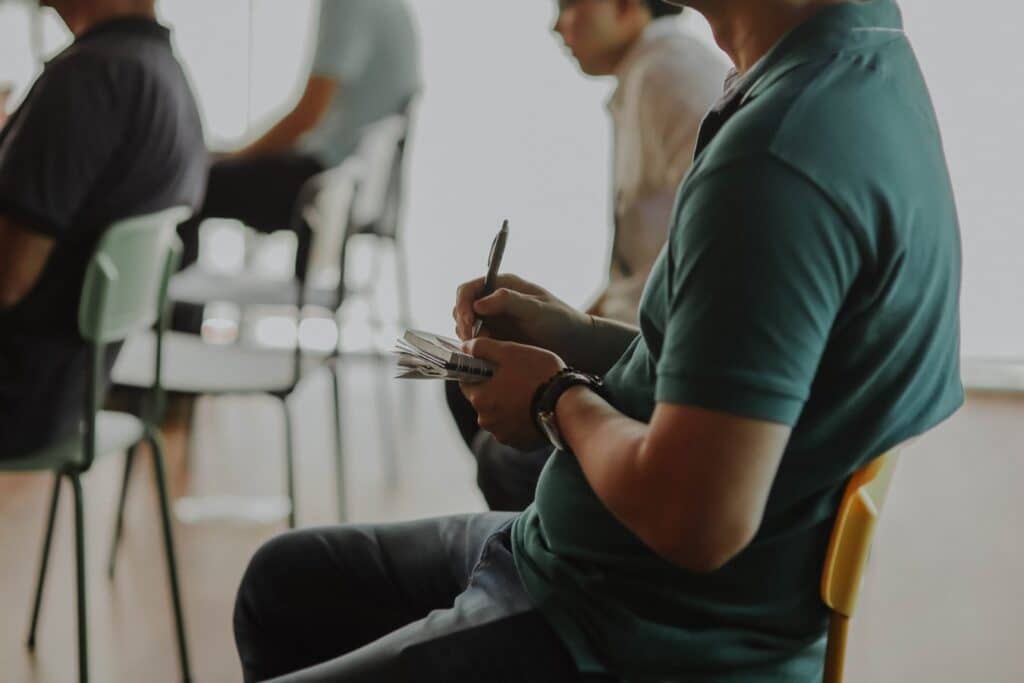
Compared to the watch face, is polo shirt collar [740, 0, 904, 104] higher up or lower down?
higher up

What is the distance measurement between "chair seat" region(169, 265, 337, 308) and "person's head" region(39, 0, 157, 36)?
882 millimetres

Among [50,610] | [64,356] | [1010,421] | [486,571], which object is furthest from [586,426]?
[1010,421]

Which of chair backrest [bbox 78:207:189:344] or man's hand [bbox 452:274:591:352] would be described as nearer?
man's hand [bbox 452:274:591:352]

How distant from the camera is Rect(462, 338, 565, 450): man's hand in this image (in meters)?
0.91

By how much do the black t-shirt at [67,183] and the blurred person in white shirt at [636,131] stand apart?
0.63 metres

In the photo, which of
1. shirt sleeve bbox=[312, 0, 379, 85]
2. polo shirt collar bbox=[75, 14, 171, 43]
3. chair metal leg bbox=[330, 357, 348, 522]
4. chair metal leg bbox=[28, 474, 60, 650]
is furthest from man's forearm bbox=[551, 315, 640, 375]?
shirt sleeve bbox=[312, 0, 379, 85]

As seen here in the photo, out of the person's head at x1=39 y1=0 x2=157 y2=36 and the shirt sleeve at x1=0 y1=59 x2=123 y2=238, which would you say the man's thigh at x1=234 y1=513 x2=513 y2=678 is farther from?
the person's head at x1=39 y1=0 x2=157 y2=36

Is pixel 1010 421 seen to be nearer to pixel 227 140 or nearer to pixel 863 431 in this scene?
pixel 227 140

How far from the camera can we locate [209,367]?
7.40 ft

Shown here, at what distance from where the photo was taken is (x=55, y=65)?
171cm

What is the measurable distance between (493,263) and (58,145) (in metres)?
0.92

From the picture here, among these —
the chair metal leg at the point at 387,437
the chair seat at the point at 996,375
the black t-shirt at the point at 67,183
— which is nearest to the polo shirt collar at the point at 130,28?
the black t-shirt at the point at 67,183

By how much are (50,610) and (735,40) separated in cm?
187

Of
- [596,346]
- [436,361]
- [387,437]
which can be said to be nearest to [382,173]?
[387,437]
